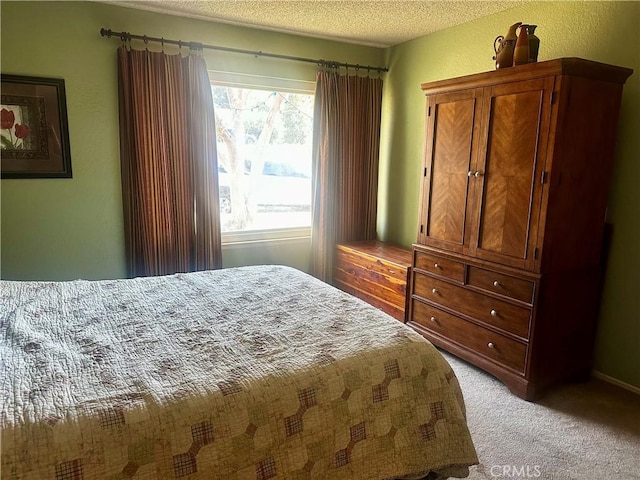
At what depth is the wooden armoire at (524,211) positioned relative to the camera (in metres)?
2.38

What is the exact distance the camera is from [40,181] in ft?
9.99

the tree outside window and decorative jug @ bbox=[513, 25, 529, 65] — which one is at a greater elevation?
decorative jug @ bbox=[513, 25, 529, 65]

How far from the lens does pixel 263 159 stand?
3.99 metres

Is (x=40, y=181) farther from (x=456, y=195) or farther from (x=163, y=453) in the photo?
(x=456, y=195)

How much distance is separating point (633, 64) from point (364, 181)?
2260mm

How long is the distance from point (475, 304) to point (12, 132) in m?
3.25

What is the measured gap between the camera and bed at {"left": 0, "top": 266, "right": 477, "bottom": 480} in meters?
1.20

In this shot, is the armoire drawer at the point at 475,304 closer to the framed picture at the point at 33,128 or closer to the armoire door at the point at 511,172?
the armoire door at the point at 511,172

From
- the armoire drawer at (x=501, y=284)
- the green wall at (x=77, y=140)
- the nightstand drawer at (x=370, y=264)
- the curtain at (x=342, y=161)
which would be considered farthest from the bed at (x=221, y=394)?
the curtain at (x=342, y=161)

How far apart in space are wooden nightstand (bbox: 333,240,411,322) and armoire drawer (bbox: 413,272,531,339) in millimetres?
218

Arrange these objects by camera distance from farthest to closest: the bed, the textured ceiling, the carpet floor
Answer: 1. the textured ceiling
2. the carpet floor
3. the bed

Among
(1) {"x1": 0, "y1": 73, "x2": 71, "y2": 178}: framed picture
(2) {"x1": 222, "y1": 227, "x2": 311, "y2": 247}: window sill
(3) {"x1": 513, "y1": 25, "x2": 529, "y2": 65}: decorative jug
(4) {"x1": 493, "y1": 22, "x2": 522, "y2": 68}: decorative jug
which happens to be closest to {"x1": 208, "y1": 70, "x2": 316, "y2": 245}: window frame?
(2) {"x1": 222, "y1": 227, "x2": 311, "y2": 247}: window sill

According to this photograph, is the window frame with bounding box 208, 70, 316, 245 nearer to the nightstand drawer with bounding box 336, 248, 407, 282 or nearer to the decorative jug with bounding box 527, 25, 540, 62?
the nightstand drawer with bounding box 336, 248, 407, 282

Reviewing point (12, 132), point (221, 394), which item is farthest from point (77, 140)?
point (221, 394)
